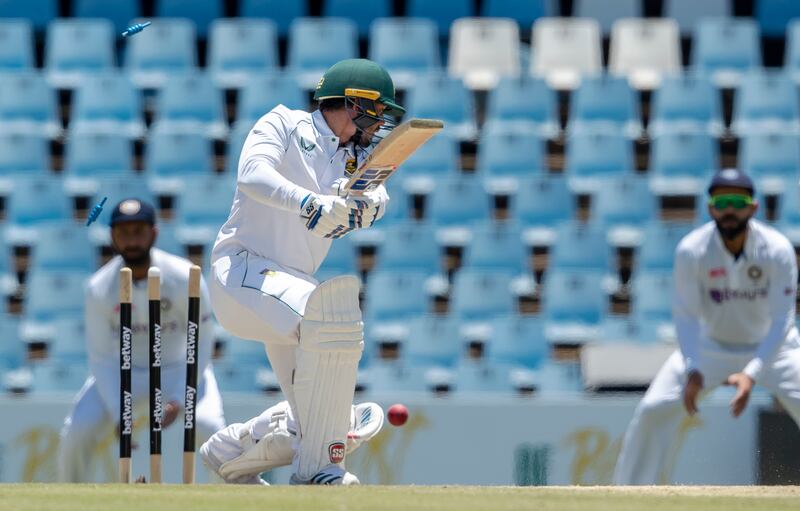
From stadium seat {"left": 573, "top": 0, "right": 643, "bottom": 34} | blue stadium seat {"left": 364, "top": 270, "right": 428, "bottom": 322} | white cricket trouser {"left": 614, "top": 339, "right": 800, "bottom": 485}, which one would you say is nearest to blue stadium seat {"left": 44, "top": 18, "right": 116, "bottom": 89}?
blue stadium seat {"left": 364, "top": 270, "right": 428, "bottom": 322}

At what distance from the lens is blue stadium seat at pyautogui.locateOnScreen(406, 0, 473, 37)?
1379 cm

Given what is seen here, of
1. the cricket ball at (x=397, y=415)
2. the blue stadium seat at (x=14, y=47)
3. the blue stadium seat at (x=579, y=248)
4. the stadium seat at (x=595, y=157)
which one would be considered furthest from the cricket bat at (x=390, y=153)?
the blue stadium seat at (x=14, y=47)

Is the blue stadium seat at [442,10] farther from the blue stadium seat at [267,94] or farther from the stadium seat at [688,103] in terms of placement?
the stadium seat at [688,103]

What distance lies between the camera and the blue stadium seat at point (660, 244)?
11273 millimetres

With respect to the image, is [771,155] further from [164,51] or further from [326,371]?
[326,371]

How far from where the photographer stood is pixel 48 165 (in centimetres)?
1241

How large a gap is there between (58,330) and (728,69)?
6.12 m

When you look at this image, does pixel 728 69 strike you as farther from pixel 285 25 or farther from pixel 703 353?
pixel 703 353

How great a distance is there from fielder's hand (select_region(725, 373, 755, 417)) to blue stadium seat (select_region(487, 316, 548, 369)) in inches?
121

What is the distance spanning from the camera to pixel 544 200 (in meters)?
11.7

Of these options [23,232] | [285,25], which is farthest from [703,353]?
[285,25]

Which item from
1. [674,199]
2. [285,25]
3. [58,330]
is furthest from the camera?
[285,25]

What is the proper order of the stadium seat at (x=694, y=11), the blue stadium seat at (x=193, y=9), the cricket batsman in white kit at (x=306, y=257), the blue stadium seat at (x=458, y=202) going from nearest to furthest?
the cricket batsman in white kit at (x=306, y=257) → the blue stadium seat at (x=458, y=202) → the stadium seat at (x=694, y=11) → the blue stadium seat at (x=193, y=9)

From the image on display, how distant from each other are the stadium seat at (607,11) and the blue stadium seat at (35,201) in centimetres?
512
